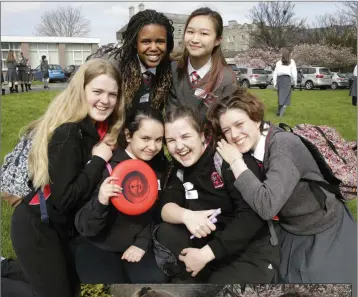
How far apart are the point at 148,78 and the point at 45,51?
0.72 metres

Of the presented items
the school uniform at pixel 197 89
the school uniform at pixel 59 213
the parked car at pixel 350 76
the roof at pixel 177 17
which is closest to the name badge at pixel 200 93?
the school uniform at pixel 197 89

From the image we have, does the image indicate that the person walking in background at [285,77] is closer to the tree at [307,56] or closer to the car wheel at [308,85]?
the tree at [307,56]

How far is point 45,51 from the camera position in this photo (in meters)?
2.81

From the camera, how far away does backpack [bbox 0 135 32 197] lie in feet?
8.32

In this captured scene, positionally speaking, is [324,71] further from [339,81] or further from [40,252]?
[40,252]

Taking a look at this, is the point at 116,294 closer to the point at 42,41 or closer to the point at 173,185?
the point at 173,185

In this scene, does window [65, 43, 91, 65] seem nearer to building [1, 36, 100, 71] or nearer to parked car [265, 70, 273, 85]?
building [1, 36, 100, 71]

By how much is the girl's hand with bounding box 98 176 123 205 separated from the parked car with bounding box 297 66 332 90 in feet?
5.02

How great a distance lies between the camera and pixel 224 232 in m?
2.33

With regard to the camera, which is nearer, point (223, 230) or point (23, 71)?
point (223, 230)

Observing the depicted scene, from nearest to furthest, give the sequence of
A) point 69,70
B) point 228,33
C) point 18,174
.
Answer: point 18,174 < point 228,33 < point 69,70

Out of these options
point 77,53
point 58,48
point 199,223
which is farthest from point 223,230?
point 58,48

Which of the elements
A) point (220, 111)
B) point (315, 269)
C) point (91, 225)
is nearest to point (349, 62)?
point (220, 111)

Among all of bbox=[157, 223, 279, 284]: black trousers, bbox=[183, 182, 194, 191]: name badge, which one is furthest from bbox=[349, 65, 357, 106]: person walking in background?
bbox=[183, 182, 194, 191]: name badge
